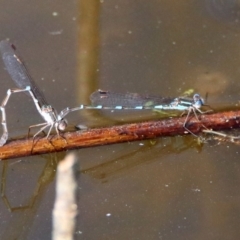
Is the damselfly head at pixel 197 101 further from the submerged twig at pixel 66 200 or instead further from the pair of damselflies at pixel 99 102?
the submerged twig at pixel 66 200

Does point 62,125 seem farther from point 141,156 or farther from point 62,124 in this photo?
point 141,156

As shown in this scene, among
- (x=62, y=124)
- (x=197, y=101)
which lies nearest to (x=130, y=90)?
(x=197, y=101)

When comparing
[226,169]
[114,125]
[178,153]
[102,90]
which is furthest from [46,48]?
[226,169]

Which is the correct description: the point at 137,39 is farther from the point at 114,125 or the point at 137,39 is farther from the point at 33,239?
the point at 33,239

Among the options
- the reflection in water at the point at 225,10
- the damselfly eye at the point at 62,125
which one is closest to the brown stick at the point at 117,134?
the damselfly eye at the point at 62,125

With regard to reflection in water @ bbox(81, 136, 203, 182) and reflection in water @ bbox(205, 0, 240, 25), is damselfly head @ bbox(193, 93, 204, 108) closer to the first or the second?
reflection in water @ bbox(81, 136, 203, 182)

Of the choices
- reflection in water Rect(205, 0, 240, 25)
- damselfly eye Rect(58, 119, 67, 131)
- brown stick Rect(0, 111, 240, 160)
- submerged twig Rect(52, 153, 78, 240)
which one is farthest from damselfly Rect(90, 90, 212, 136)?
reflection in water Rect(205, 0, 240, 25)
